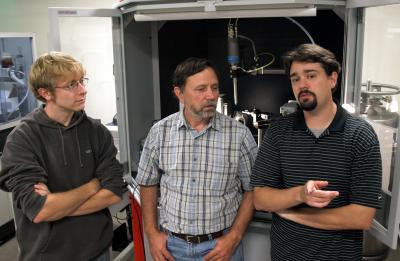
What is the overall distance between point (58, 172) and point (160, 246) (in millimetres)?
524

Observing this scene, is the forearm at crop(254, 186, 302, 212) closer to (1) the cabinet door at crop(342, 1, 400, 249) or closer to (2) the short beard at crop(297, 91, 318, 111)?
(2) the short beard at crop(297, 91, 318, 111)

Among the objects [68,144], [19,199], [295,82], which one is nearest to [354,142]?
[295,82]

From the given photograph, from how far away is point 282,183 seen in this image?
1.37 metres

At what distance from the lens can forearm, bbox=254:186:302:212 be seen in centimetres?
126

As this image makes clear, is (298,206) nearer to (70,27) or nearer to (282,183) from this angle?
(282,183)

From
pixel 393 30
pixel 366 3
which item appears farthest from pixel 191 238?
pixel 393 30

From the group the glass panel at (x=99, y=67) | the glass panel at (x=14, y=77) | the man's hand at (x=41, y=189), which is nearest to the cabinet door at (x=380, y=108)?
the man's hand at (x=41, y=189)

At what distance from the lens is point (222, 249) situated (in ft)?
4.94

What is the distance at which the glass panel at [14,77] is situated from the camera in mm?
3020

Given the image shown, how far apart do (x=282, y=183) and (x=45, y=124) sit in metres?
0.90

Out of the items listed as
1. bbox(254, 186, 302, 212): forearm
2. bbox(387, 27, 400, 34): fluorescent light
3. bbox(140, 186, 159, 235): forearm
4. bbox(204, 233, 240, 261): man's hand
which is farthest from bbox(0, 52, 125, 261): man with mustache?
bbox(387, 27, 400, 34): fluorescent light

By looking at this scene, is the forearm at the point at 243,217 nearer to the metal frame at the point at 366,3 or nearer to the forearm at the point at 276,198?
the forearm at the point at 276,198

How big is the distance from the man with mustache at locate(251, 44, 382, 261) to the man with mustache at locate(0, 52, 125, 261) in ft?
2.12

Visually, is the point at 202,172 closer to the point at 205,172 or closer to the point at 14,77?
the point at 205,172
